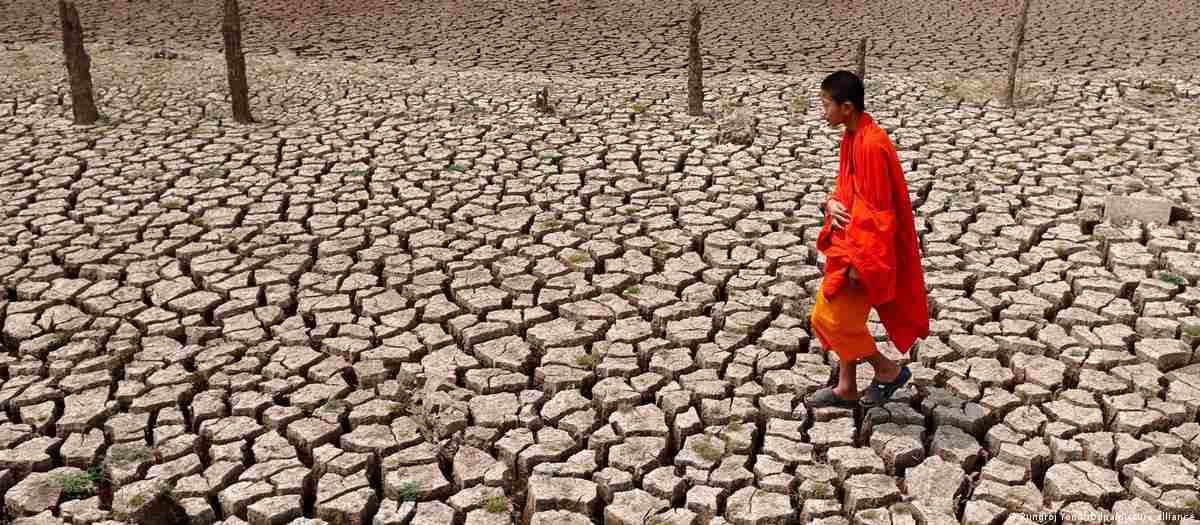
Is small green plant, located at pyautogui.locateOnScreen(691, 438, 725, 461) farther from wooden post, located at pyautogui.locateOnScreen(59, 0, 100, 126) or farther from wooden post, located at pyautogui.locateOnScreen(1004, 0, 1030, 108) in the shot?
wooden post, located at pyautogui.locateOnScreen(59, 0, 100, 126)

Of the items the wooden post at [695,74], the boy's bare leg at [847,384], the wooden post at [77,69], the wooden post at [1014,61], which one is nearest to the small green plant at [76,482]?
the boy's bare leg at [847,384]

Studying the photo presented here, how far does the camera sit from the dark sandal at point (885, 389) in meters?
3.96

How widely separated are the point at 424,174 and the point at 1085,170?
14.4 ft

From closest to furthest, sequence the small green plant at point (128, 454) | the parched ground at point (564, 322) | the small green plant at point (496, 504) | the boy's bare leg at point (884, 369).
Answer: the small green plant at point (496, 504), the parched ground at point (564, 322), the small green plant at point (128, 454), the boy's bare leg at point (884, 369)

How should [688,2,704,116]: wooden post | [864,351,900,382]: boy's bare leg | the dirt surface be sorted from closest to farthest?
[864,351,900,382]: boy's bare leg
[688,2,704,116]: wooden post
the dirt surface

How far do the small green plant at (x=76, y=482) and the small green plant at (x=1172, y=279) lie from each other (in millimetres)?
4836

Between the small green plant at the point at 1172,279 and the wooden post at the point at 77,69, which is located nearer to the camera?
the small green plant at the point at 1172,279

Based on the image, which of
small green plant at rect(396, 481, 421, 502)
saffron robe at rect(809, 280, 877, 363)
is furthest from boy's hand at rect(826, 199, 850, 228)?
small green plant at rect(396, 481, 421, 502)

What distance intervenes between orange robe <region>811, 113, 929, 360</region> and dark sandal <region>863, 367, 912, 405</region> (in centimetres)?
22

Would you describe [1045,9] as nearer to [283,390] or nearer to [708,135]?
[708,135]

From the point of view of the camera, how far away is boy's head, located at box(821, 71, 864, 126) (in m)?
3.49

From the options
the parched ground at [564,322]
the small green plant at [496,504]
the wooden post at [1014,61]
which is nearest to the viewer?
the small green plant at [496,504]

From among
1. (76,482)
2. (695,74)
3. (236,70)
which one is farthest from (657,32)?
(76,482)

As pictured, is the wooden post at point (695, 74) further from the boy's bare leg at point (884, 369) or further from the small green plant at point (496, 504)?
the small green plant at point (496, 504)
